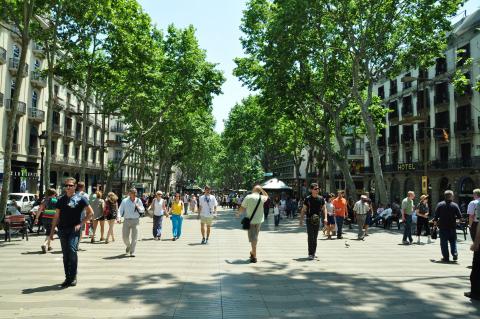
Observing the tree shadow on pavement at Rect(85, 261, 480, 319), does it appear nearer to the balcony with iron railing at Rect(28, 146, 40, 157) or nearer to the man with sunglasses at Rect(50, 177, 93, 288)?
the man with sunglasses at Rect(50, 177, 93, 288)

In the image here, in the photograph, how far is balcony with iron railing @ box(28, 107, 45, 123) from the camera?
33.7 meters

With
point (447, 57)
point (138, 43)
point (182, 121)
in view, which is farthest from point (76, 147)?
point (447, 57)

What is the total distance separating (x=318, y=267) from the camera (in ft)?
29.4

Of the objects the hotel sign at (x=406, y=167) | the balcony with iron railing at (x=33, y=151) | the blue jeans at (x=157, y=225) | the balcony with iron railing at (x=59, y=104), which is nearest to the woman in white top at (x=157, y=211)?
the blue jeans at (x=157, y=225)

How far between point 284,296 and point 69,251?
3495 mm

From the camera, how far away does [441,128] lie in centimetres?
2733

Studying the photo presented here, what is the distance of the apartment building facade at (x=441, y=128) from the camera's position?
31.6 metres

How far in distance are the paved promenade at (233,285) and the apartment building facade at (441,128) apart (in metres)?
19.0

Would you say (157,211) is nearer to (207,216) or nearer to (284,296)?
(207,216)

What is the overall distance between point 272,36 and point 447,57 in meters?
19.5

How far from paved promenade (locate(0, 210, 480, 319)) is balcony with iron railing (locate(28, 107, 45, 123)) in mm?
25076

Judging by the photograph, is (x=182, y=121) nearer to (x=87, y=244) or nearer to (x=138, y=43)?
(x=138, y=43)

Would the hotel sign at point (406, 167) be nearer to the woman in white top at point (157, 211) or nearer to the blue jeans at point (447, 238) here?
A: the blue jeans at point (447, 238)

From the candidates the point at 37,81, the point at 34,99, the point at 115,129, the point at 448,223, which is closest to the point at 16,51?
the point at 37,81
